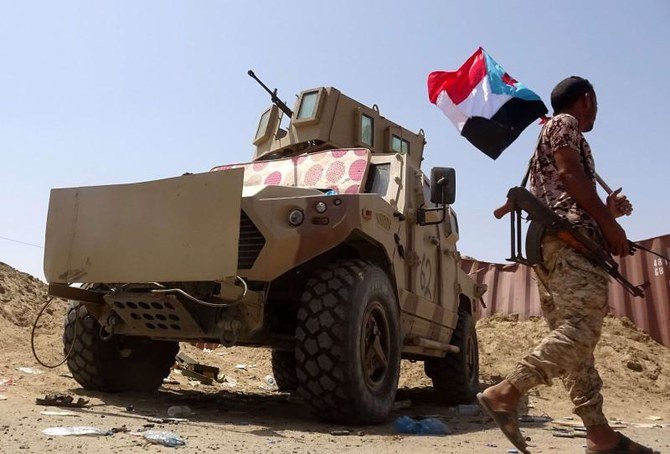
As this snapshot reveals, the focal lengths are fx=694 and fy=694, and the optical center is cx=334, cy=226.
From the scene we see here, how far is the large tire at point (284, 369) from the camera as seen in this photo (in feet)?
23.9

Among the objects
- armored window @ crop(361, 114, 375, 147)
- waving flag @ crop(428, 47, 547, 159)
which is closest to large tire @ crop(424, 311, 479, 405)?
waving flag @ crop(428, 47, 547, 159)

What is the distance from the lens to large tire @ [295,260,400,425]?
3936mm

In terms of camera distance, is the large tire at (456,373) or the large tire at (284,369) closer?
the large tire at (456,373)

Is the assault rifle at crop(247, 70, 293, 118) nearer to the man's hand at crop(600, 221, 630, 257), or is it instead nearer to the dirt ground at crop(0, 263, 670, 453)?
the dirt ground at crop(0, 263, 670, 453)

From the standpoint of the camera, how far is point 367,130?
7.39 m

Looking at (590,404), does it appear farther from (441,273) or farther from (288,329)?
(441,273)

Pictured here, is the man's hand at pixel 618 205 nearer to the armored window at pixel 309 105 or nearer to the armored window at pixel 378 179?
the armored window at pixel 378 179

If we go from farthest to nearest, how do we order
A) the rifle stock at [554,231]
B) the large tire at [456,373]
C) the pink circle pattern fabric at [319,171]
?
the large tire at [456,373], the pink circle pattern fabric at [319,171], the rifle stock at [554,231]

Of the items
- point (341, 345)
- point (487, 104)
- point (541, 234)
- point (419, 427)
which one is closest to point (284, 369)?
point (419, 427)

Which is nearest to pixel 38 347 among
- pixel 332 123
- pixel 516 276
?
pixel 332 123

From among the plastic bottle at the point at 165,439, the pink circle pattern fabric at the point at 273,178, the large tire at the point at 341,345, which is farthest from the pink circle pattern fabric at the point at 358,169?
the plastic bottle at the point at 165,439

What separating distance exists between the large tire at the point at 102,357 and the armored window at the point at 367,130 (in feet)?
10.4

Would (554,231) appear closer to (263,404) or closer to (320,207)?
(320,207)

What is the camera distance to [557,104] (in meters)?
3.21
